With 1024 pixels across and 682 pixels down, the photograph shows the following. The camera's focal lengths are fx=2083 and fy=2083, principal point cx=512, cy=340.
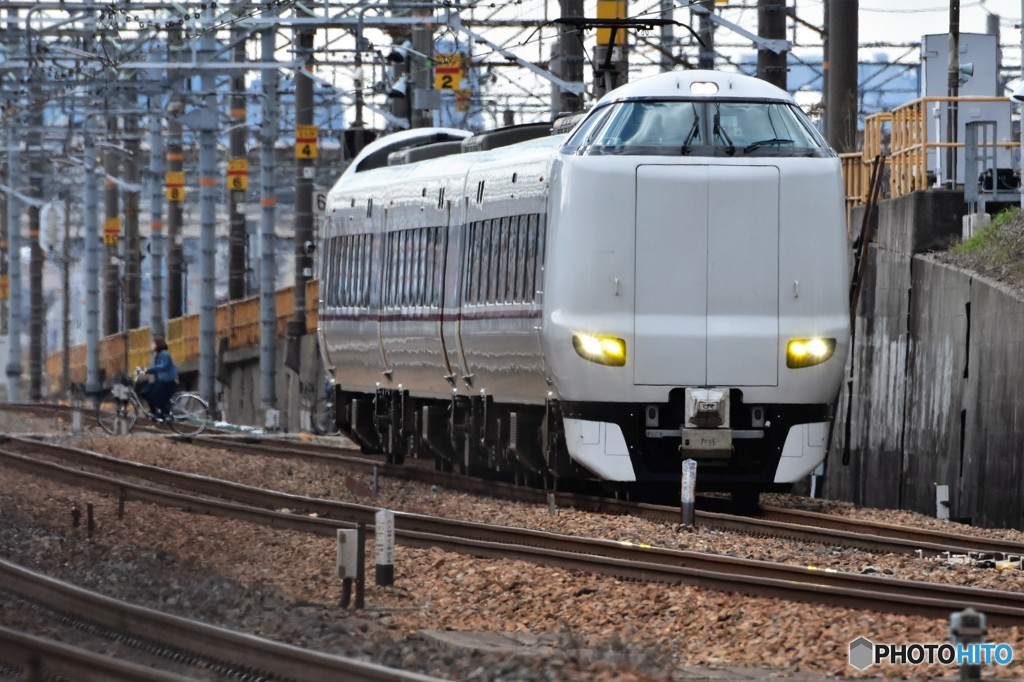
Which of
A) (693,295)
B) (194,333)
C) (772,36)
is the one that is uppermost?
(772,36)

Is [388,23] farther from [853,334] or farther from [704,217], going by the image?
[704,217]

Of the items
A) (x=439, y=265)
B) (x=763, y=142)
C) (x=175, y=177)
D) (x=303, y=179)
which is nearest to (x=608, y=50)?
(x=439, y=265)

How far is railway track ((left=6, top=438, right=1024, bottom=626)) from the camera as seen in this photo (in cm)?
1120

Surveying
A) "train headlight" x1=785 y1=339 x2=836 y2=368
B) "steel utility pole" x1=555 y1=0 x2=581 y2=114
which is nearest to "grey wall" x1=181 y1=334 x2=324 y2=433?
"steel utility pole" x1=555 y1=0 x2=581 y2=114

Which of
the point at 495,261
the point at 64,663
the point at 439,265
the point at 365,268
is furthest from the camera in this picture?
the point at 365,268

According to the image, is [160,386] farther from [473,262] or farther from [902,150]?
[902,150]

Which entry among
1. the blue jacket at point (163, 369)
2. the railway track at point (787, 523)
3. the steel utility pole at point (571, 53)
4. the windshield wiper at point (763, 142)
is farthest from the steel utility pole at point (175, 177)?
the windshield wiper at point (763, 142)

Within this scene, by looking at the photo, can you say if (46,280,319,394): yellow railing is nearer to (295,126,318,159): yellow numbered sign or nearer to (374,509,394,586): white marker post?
(295,126,318,159): yellow numbered sign

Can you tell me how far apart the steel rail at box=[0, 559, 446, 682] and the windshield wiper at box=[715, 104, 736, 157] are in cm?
720

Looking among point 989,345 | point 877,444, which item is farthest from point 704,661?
point 877,444

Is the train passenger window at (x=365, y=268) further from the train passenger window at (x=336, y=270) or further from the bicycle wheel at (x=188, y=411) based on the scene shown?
the bicycle wheel at (x=188, y=411)

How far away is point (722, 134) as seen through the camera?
58.4 ft

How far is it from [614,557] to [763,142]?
5.13m

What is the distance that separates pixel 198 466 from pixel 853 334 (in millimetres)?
8065
